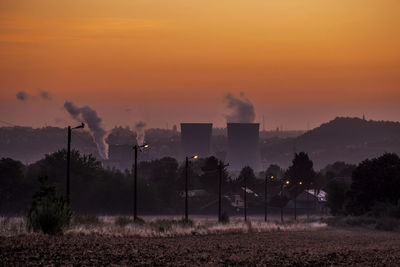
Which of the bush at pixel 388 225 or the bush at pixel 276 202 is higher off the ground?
the bush at pixel 276 202

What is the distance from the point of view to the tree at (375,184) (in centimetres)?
9825

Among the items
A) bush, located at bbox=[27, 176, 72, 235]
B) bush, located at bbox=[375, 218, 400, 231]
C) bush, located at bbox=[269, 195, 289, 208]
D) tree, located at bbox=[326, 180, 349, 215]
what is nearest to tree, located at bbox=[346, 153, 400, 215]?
bush, located at bbox=[375, 218, 400, 231]

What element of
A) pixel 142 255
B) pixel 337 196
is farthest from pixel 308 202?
pixel 142 255

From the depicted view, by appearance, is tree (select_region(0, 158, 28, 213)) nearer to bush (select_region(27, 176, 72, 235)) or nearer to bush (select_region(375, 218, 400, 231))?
bush (select_region(375, 218, 400, 231))

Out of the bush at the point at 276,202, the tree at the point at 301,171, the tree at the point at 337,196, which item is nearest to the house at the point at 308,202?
the tree at the point at 301,171

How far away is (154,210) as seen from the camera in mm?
149125

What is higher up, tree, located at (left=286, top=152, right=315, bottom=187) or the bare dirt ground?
tree, located at (left=286, top=152, right=315, bottom=187)

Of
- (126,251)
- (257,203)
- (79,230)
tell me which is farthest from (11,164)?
(126,251)

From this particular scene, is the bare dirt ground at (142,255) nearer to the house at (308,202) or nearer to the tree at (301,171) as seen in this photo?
the house at (308,202)

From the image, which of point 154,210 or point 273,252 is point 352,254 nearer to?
point 273,252

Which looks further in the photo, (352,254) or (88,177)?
(88,177)

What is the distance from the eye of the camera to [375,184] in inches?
3863

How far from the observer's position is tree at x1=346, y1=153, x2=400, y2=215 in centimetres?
9825

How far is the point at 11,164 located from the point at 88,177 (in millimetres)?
16318
